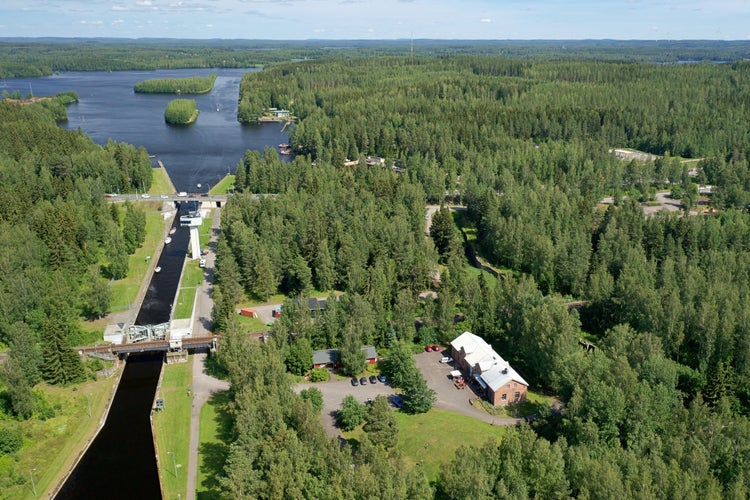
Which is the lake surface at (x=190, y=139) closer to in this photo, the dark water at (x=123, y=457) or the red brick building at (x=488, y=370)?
the dark water at (x=123, y=457)

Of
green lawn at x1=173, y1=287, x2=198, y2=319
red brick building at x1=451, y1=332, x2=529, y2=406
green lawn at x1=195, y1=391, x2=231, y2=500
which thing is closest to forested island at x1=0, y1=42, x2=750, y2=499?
green lawn at x1=195, y1=391, x2=231, y2=500

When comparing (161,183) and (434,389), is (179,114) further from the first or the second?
(434,389)

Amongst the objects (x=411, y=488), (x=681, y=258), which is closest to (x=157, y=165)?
(x=681, y=258)

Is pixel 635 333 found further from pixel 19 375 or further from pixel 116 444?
pixel 19 375

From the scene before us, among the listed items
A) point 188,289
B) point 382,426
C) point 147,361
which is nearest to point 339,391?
point 382,426

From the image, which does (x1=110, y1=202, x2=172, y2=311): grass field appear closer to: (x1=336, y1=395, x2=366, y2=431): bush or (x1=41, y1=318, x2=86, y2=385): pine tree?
(x1=41, y1=318, x2=86, y2=385): pine tree

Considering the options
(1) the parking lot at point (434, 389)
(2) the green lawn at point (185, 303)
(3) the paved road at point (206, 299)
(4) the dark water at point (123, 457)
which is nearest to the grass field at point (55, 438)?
(4) the dark water at point (123, 457)
